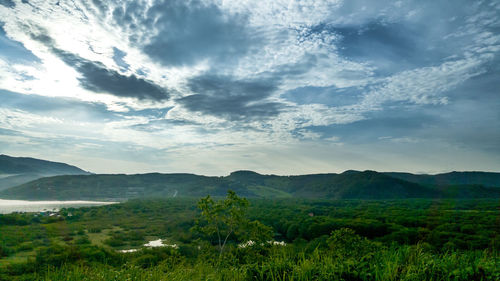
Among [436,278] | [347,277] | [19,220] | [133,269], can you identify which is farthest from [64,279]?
[19,220]

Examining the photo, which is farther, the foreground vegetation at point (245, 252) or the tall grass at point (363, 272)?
the foreground vegetation at point (245, 252)

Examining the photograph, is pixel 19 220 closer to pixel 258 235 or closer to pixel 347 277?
pixel 258 235

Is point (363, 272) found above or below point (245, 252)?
above

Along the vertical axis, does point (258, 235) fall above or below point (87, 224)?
above

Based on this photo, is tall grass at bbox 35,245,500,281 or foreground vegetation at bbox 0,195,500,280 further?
foreground vegetation at bbox 0,195,500,280

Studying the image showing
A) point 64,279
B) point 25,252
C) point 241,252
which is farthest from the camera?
point 25,252

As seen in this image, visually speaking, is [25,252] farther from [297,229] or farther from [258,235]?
[297,229]

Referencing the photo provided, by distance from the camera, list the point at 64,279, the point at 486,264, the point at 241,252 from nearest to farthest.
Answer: the point at 486,264
the point at 64,279
the point at 241,252

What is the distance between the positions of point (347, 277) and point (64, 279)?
716cm

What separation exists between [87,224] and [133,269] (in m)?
93.9

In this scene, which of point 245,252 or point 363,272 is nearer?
point 363,272

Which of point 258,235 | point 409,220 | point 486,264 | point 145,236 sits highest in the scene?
point 486,264

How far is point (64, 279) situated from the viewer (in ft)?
24.0

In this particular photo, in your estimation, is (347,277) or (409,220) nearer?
(347,277)
